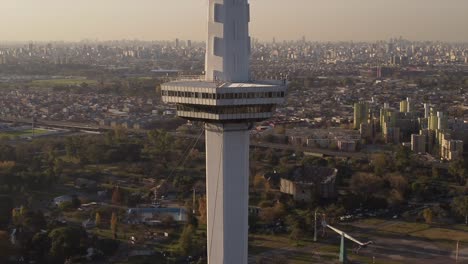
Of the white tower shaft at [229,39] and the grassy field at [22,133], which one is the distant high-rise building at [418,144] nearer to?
the grassy field at [22,133]

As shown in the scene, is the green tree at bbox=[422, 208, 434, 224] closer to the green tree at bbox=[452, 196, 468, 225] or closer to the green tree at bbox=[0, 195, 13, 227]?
the green tree at bbox=[452, 196, 468, 225]


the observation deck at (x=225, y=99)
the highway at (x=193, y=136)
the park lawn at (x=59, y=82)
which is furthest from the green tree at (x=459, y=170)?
the park lawn at (x=59, y=82)

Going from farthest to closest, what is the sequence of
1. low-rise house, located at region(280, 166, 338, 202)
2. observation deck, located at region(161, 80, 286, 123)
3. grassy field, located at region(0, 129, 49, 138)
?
grassy field, located at region(0, 129, 49, 138), low-rise house, located at region(280, 166, 338, 202), observation deck, located at region(161, 80, 286, 123)

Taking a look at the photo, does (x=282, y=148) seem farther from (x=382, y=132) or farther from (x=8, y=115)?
(x=8, y=115)

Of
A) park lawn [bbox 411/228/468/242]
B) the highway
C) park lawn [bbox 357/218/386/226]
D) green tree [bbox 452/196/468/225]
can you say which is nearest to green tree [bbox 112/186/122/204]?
park lawn [bbox 357/218/386/226]

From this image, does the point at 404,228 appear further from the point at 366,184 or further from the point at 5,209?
the point at 5,209

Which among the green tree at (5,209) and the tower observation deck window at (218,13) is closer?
the tower observation deck window at (218,13)

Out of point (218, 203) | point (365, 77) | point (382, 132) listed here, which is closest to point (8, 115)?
point (382, 132)
